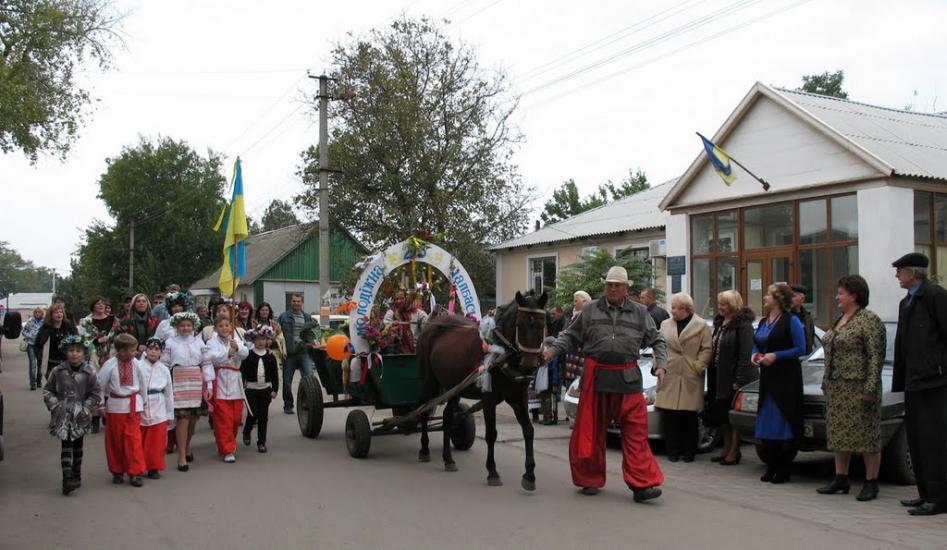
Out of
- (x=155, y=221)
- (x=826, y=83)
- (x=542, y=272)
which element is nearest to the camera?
(x=542, y=272)

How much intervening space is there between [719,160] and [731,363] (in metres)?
9.02

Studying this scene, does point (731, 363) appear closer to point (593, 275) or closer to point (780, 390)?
point (780, 390)

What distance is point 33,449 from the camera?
9938mm

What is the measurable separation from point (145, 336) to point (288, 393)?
2.80 m

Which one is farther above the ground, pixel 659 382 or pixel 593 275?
pixel 593 275

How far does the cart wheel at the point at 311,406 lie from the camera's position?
34.0 feet

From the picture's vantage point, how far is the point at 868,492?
6988 millimetres

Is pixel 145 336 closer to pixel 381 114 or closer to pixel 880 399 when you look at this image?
pixel 880 399

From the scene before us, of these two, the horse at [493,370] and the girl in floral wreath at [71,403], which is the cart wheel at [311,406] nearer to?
the horse at [493,370]

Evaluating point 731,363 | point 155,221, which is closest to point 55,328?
point 731,363

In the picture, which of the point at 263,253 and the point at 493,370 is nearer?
the point at 493,370

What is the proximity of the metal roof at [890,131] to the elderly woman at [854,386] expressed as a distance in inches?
344

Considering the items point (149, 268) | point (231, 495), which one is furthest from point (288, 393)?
point (149, 268)

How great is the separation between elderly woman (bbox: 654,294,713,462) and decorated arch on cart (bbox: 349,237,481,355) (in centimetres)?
230
